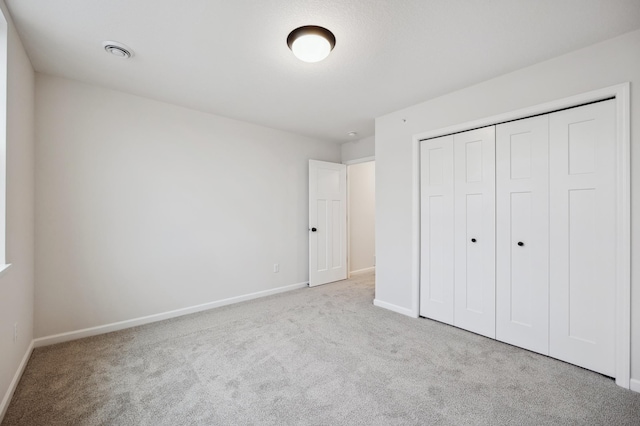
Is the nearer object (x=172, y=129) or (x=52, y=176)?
(x=52, y=176)

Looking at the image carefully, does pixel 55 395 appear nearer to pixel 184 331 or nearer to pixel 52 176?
pixel 184 331

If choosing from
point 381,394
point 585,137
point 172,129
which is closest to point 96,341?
point 172,129

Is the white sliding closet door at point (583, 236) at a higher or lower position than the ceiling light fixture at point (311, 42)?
lower

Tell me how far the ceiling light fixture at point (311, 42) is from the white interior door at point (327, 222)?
256cm

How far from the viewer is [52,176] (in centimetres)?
262

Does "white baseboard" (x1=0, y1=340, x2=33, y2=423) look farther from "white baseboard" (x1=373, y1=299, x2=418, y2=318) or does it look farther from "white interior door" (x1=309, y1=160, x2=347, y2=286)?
"white baseboard" (x1=373, y1=299, x2=418, y2=318)

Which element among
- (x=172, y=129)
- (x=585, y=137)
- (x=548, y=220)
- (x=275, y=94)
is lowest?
(x=548, y=220)

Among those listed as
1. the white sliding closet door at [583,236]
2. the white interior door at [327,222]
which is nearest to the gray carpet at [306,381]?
the white sliding closet door at [583,236]

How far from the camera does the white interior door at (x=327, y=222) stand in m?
4.61

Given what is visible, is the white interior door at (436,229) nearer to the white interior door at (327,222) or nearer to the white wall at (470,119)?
the white wall at (470,119)

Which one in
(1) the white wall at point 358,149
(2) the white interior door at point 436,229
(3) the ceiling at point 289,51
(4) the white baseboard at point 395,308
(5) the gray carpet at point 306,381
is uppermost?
(3) the ceiling at point 289,51

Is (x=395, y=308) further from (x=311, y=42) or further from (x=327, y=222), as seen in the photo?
(x=311, y=42)

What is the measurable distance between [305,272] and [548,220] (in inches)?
130

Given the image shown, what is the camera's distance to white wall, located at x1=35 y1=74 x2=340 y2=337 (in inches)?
104
